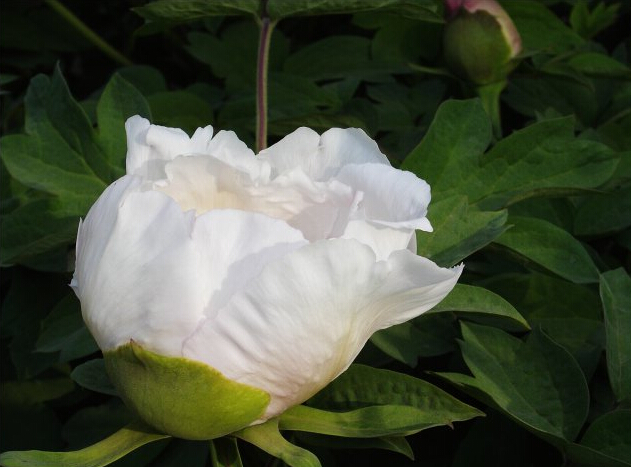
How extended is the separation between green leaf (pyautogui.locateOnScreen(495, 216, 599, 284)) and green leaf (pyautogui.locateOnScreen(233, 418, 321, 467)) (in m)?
0.31

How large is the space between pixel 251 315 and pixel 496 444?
1.05 ft

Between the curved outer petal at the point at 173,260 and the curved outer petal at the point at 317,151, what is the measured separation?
0.40 ft

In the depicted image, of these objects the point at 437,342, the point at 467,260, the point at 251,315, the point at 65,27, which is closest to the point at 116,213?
the point at 251,315

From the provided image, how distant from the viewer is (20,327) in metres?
1.04

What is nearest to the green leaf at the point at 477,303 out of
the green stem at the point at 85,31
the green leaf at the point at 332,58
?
the green leaf at the point at 332,58

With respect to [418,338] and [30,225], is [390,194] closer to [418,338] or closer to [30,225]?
[418,338]

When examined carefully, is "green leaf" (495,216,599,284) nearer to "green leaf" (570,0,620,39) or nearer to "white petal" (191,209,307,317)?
"white petal" (191,209,307,317)

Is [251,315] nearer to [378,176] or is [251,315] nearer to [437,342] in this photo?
[378,176]

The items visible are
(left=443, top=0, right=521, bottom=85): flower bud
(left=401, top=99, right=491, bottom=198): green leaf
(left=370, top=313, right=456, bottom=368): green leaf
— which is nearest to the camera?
(left=370, top=313, right=456, bottom=368): green leaf

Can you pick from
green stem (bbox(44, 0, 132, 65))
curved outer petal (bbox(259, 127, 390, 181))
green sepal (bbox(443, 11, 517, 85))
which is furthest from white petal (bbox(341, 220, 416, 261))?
green stem (bbox(44, 0, 132, 65))

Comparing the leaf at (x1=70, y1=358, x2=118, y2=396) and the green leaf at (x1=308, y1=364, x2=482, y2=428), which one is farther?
the leaf at (x1=70, y1=358, x2=118, y2=396)

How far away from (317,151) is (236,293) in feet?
0.57

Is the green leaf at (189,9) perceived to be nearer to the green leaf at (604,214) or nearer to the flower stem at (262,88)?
the flower stem at (262,88)

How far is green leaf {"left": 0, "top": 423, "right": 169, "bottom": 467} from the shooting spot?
0.60 meters
